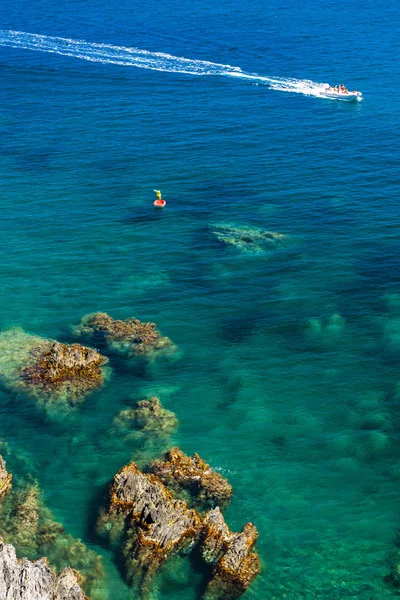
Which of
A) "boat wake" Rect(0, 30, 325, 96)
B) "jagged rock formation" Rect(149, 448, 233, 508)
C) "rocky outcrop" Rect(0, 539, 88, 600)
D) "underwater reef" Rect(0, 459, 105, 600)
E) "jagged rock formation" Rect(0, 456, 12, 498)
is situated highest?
"boat wake" Rect(0, 30, 325, 96)

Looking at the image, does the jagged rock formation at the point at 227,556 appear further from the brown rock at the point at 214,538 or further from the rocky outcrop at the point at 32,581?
the rocky outcrop at the point at 32,581

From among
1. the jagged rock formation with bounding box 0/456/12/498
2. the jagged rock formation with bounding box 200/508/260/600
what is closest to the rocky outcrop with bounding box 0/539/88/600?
the jagged rock formation with bounding box 200/508/260/600

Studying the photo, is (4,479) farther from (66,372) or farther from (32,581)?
(66,372)

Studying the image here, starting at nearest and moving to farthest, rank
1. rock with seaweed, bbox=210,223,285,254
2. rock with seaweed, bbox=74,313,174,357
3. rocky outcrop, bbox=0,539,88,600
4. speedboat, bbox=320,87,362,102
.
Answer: rocky outcrop, bbox=0,539,88,600
rock with seaweed, bbox=74,313,174,357
rock with seaweed, bbox=210,223,285,254
speedboat, bbox=320,87,362,102

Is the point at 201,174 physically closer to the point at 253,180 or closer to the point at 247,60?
the point at 253,180

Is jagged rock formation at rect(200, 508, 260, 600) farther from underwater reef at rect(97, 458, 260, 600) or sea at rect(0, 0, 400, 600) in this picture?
sea at rect(0, 0, 400, 600)

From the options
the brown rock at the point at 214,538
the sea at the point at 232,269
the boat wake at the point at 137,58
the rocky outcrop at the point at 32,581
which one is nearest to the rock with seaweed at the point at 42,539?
the sea at the point at 232,269

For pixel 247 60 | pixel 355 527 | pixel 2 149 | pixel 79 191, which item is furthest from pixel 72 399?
Result: pixel 247 60
